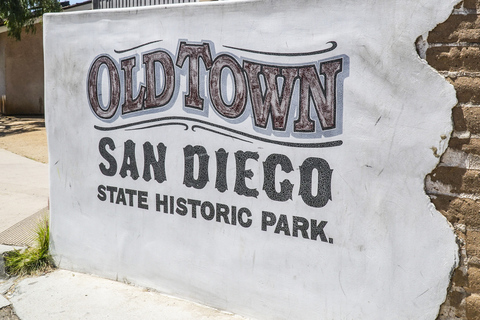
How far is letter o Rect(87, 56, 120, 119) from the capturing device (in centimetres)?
475

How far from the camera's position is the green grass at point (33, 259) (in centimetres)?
524

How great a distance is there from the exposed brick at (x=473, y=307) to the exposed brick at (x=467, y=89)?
1.16 metres

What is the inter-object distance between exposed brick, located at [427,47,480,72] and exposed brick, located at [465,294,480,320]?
1.34m

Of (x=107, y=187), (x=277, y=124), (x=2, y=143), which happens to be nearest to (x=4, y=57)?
(x=2, y=143)

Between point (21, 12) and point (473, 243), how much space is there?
17.0m

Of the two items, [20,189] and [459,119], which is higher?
[459,119]

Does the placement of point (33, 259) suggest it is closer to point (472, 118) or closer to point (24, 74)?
point (472, 118)

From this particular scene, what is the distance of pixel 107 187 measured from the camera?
16.1 feet

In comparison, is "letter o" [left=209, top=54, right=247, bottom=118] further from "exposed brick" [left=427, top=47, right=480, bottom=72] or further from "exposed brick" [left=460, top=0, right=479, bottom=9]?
"exposed brick" [left=460, top=0, right=479, bottom=9]

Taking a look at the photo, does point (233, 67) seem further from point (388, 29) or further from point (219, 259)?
point (219, 259)

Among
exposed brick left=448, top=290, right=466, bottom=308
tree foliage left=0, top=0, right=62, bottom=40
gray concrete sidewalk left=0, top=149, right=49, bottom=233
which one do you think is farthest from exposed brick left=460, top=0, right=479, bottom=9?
tree foliage left=0, top=0, right=62, bottom=40

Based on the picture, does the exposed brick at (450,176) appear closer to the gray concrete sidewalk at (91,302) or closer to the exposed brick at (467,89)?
the exposed brick at (467,89)

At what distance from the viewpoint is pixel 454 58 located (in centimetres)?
323

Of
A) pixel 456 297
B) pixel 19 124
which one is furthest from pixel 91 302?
pixel 19 124
